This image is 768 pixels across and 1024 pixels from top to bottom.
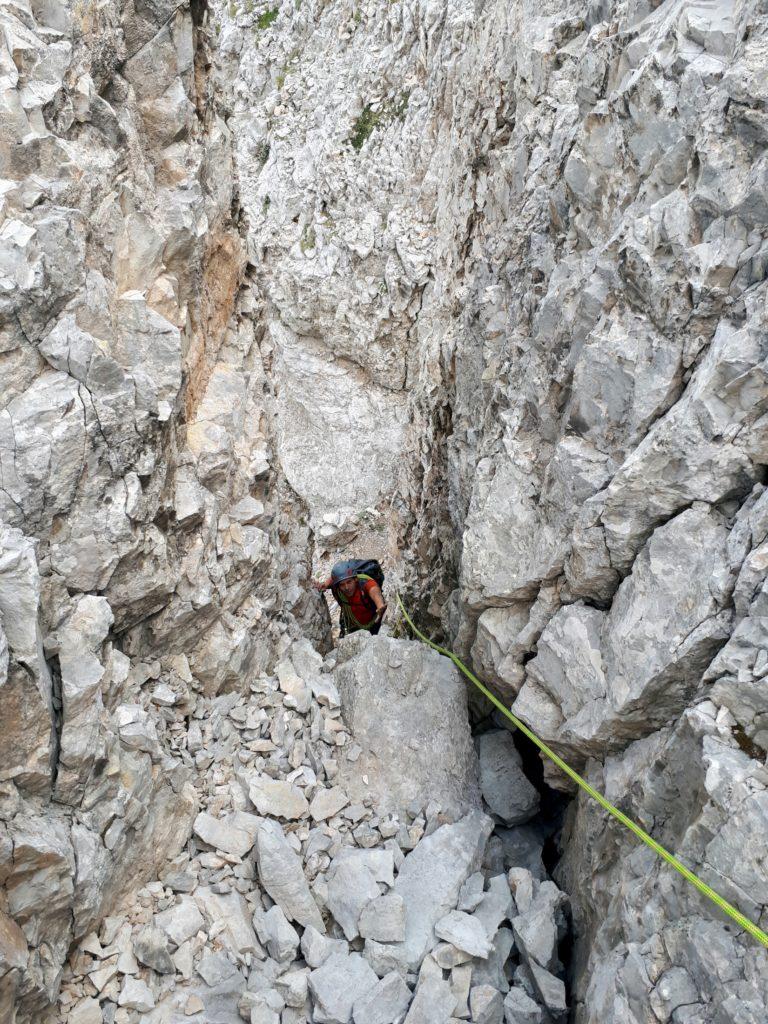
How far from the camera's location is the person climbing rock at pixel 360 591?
11641 millimetres

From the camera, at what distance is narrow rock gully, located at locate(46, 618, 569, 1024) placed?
Result: 20.3 ft

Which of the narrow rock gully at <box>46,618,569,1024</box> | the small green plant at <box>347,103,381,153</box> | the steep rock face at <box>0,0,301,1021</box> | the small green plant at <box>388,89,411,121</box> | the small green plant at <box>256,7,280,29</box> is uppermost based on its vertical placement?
the small green plant at <box>256,7,280,29</box>

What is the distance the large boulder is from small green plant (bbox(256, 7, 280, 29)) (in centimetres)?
3231

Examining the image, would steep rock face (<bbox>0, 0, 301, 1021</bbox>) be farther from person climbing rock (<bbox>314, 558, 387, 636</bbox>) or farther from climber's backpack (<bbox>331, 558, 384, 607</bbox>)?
climber's backpack (<bbox>331, 558, 384, 607</bbox>)

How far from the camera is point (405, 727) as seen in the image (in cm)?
894

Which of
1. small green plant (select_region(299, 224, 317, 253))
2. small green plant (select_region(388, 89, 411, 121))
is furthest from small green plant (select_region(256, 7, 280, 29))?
small green plant (select_region(299, 224, 317, 253))

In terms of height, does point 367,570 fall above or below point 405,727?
above

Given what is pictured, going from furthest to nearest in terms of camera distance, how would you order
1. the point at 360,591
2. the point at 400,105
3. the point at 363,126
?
the point at 363,126
the point at 400,105
the point at 360,591

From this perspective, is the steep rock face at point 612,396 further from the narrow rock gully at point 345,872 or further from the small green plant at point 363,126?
the small green plant at point 363,126

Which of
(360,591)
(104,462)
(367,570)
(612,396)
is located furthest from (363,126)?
(104,462)

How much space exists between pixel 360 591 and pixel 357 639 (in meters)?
1.68

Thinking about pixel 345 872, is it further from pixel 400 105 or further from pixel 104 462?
pixel 400 105

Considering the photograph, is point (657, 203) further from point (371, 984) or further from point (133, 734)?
point (371, 984)

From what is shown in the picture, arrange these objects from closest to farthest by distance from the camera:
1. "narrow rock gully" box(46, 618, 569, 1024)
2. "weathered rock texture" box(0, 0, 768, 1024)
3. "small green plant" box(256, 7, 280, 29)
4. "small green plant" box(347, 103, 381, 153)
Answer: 1. "weathered rock texture" box(0, 0, 768, 1024)
2. "narrow rock gully" box(46, 618, 569, 1024)
3. "small green plant" box(347, 103, 381, 153)
4. "small green plant" box(256, 7, 280, 29)
